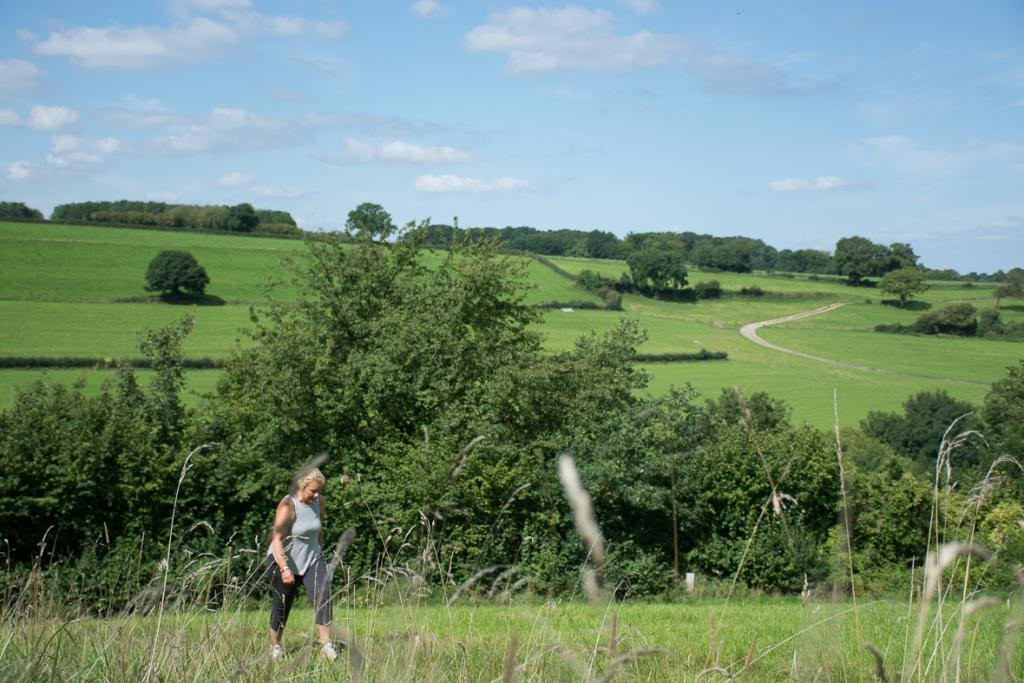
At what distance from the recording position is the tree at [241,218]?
87.8 metres

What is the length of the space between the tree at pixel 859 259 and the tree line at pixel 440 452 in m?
78.0

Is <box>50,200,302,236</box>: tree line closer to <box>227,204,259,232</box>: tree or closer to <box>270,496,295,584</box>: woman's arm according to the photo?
<box>227,204,259,232</box>: tree

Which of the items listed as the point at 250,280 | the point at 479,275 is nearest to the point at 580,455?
the point at 479,275

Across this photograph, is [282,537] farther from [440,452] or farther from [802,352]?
[802,352]

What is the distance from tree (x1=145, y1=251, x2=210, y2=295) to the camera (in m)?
66.2

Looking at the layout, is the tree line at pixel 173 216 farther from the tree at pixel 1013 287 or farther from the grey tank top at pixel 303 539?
the grey tank top at pixel 303 539

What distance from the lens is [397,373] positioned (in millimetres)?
23031

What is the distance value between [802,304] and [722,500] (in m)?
76.8

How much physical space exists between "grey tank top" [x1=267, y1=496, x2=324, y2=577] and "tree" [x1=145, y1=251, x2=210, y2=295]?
6387 cm

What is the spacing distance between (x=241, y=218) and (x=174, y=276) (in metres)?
23.7

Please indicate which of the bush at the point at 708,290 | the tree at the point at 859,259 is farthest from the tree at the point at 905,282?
the bush at the point at 708,290

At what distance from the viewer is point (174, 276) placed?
66125 mm

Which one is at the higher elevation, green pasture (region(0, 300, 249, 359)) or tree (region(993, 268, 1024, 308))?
tree (region(993, 268, 1024, 308))

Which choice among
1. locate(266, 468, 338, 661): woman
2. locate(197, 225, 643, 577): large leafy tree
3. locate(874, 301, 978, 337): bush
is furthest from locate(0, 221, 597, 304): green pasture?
locate(266, 468, 338, 661): woman
